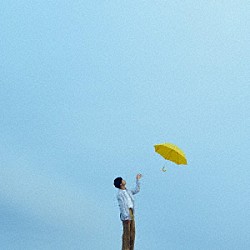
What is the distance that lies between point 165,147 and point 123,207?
2.72 m

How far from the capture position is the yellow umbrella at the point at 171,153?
17.5m

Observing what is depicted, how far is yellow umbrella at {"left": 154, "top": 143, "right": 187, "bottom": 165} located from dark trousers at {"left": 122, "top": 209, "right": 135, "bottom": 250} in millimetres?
2475

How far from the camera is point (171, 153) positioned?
57.9 ft

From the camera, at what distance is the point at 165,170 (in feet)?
59.1

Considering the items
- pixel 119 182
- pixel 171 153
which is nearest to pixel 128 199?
pixel 119 182

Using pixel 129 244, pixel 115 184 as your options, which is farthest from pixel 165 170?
pixel 129 244

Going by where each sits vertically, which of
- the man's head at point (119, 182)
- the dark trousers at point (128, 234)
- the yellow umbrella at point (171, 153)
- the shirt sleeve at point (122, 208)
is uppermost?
the yellow umbrella at point (171, 153)

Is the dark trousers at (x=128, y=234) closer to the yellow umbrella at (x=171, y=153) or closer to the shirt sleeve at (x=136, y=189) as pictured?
the shirt sleeve at (x=136, y=189)

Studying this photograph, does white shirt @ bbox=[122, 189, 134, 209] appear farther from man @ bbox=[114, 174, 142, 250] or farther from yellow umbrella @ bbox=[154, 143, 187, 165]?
yellow umbrella @ bbox=[154, 143, 187, 165]

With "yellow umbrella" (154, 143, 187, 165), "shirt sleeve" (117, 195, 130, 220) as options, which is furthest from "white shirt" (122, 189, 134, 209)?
"yellow umbrella" (154, 143, 187, 165)

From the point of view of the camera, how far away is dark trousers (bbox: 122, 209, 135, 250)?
59.5 feet

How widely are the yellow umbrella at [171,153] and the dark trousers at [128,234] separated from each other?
2.47 meters

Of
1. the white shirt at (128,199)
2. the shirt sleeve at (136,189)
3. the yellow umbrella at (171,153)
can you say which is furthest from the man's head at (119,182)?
the yellow umbrella at (171,153)

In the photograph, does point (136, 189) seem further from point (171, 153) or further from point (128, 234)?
point (171, 153)
